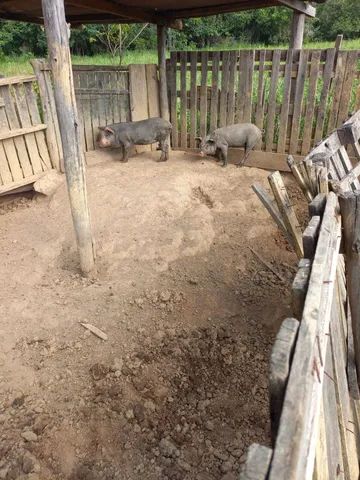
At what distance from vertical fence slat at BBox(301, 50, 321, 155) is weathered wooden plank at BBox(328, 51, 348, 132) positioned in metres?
0.31

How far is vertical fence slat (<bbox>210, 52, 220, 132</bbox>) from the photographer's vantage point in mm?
6969

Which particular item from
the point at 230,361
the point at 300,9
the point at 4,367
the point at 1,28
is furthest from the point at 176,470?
the point at 1,28

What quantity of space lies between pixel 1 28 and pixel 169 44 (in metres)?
11.3

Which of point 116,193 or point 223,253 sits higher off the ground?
point 116,193

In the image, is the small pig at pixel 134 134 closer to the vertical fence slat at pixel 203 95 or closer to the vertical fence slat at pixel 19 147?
the vertical fence slat at pixel 203 95

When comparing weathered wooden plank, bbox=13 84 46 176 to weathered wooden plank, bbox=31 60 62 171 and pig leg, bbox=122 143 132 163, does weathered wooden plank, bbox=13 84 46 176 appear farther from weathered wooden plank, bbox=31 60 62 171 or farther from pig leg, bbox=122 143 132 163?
pig leg, bbox=122 143 132 163

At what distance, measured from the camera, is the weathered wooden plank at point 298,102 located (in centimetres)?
634

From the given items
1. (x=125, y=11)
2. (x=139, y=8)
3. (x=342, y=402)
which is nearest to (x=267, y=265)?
(x=342, y=402)

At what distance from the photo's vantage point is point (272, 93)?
6785 millimetres

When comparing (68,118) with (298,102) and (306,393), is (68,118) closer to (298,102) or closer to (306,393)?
(306,393)

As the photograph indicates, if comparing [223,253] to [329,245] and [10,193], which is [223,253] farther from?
[10,193]

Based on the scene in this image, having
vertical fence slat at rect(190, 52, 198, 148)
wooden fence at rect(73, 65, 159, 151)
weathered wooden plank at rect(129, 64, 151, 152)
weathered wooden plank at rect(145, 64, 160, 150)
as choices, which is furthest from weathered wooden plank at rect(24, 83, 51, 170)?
vertical fence slat at rect(190, 52, 198, 148)

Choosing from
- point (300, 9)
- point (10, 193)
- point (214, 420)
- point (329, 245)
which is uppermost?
point (300, 9)

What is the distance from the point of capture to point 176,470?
265 cm
